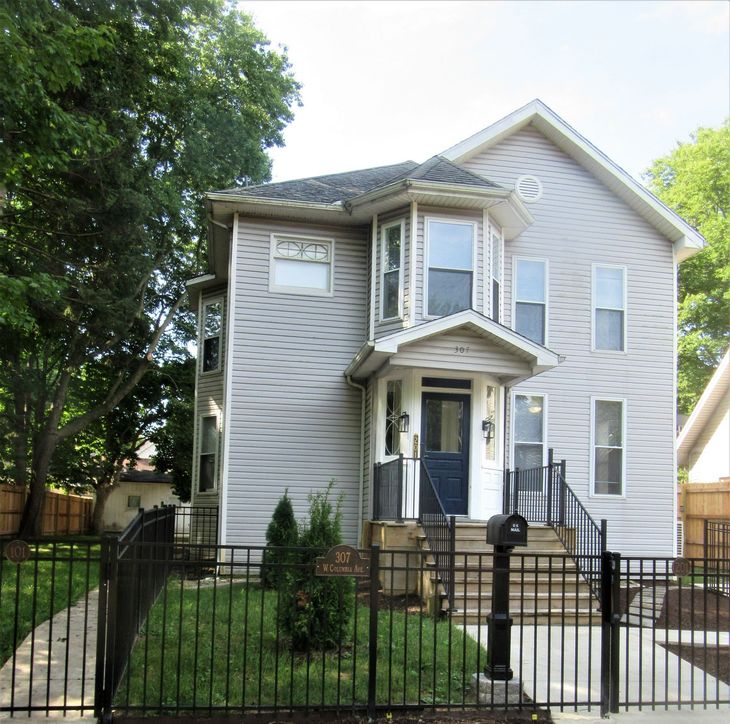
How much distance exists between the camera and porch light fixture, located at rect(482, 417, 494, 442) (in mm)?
13578

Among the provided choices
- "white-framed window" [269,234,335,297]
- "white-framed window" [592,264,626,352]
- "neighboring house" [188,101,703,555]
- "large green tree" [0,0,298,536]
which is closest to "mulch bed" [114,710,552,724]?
"neighboring house" [188,101,703,555]

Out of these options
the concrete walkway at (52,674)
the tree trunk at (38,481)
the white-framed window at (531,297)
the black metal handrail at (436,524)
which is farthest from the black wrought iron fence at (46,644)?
the tree trunk at (38,481)

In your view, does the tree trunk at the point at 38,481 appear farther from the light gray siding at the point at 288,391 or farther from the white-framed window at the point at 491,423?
the white-framed window at the point at 491,423

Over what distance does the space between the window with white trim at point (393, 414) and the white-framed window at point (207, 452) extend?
452 centimetres

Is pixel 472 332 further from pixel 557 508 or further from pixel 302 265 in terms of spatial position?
pixel 302 265

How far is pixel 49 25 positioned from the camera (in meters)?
11.7

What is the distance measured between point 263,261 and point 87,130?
4.35 metres

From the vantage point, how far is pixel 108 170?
1764 cm

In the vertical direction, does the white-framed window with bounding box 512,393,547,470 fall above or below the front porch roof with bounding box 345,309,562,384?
below

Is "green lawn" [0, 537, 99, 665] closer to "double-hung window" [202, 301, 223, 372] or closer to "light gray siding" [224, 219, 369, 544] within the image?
"light gray siding" [224, 219, 369, 544]

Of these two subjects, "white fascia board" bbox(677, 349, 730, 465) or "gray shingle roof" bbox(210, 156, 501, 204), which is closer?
"gray shingle roof" bbox(210, 156, 501, 204)

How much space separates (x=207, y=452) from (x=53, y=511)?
14.2m

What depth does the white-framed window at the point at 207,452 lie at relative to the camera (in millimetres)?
16984

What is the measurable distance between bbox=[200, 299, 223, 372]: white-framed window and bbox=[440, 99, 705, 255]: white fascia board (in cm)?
605
